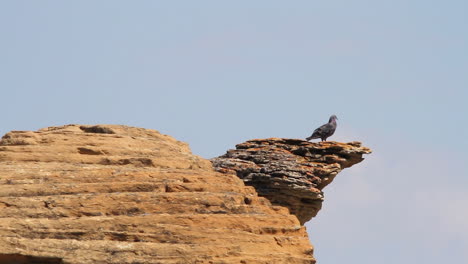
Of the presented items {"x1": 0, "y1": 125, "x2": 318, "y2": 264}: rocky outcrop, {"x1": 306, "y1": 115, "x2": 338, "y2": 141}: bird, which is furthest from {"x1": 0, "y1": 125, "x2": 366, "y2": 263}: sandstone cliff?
{"x1": 306, "y1": 115, "x2": 338, "y2": 141}: bird

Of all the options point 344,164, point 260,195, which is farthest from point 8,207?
point 344,164

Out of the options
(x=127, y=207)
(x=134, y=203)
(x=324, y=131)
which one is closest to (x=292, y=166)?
(x=324, y=131)

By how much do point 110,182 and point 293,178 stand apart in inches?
266

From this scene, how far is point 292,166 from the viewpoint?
4491 cm

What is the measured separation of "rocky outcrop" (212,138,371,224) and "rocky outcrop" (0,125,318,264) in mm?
211

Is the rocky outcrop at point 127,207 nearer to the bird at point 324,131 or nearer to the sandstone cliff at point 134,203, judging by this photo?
the sandstone cliff at point 134,203

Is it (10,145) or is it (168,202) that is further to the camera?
(10,145)

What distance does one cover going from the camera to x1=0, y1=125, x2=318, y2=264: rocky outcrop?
1516 inches

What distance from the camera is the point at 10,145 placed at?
43344 millimetres

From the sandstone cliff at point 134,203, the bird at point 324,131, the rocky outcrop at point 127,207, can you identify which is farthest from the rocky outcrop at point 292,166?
the bird at point 324,131

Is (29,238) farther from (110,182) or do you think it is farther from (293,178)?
(293,178)

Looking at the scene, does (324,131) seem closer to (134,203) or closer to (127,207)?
(134,203)

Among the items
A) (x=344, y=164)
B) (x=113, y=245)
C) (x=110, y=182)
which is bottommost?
(x=113, y=245)

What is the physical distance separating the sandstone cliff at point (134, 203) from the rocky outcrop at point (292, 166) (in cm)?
6
